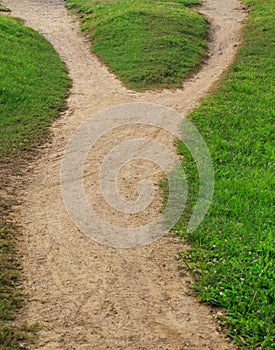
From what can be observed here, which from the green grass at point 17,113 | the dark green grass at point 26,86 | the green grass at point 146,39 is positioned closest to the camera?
the green grass at point 17,113

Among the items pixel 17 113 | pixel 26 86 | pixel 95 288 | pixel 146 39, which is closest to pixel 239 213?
pixel 95 288

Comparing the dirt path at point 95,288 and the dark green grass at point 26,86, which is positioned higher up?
the dirt path at point 95,288

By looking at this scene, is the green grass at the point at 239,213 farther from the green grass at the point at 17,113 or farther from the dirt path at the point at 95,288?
the green grass at the point at 17,113

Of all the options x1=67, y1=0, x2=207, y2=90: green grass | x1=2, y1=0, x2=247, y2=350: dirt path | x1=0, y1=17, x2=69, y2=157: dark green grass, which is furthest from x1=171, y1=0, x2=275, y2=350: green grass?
x1=0, y1=17, x2=69, y2=157: dark green grass

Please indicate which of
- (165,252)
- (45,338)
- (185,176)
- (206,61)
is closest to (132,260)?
(165,252)

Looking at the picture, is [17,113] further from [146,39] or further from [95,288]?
[146,39]

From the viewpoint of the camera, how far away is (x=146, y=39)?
17250mm

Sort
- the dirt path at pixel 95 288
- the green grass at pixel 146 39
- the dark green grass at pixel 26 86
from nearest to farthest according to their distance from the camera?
the dirt path at pixel 95 288 → the dark green grass at pixel 26 86 → the green grass at pixel 146 39

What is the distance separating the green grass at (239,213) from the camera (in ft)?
20.6

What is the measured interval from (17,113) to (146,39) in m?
6.78

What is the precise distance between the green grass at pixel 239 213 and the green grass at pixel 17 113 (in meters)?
2.28

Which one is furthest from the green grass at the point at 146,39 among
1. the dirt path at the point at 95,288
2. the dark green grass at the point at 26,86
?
the dirt path at the point at 95,288

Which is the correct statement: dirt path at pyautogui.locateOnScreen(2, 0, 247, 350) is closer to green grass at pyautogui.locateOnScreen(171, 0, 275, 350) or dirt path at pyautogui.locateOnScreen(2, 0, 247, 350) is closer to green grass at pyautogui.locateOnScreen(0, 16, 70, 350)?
green grass at pyautogui.locateOnScreen(0, 16, 70, 350)

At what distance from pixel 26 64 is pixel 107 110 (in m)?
3.51
